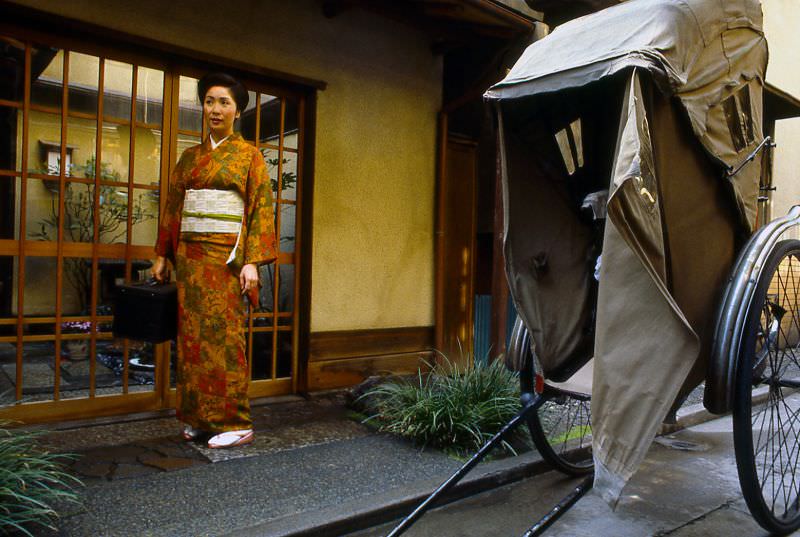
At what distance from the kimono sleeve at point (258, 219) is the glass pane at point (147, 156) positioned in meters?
1.08

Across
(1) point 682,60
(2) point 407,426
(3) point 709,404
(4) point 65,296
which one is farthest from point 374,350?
(1) point 682,60

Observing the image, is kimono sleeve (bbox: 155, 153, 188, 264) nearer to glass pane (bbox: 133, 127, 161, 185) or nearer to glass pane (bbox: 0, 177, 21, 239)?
glass pane (bbox: 133, 127, 161, 185)

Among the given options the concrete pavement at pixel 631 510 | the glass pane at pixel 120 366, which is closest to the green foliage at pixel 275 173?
the glass pane at pixel 120 366

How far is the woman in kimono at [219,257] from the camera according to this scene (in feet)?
12.3

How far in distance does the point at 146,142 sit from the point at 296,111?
4.31 feet

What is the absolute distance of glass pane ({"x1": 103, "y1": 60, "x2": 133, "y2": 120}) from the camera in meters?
4.28

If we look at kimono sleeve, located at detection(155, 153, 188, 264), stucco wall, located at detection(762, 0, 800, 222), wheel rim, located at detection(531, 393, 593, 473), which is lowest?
wheel rim, located at detection(531, 393, 593, 473)

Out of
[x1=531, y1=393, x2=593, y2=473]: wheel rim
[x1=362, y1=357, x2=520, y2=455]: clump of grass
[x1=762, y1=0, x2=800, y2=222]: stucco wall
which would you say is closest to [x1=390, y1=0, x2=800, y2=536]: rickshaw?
[x1=531, y1=393, x2=593, y2=473]: wheel rim

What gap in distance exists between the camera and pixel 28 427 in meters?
3.96

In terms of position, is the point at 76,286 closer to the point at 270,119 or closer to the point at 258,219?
the point at 258,219

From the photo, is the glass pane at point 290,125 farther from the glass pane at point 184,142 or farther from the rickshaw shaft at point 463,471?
the rickshaw shaft at point 463,471

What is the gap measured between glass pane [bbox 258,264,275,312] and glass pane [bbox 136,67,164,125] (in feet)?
4.70

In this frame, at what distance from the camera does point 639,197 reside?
2107mm

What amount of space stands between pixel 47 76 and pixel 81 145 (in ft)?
1.57
